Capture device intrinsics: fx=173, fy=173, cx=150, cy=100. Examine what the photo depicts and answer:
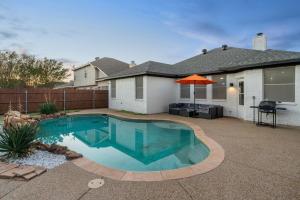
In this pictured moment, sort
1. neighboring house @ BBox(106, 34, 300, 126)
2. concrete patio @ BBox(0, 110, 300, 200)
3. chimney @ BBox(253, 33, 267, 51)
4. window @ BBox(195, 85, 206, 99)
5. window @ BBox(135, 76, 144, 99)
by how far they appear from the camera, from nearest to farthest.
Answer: concrete patio @ BBox(0, 110, 300, 200) < neighboring house @ BBox(106, 34, 300, 126) < chimney @ BBox(253, 33, 267, 51) < window @ BBox(195, 85, 206, 99) < window @ BBox(135, 76, 144, 99)

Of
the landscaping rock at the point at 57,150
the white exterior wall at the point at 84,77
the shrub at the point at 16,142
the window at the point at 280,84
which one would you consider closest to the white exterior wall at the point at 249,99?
the window at the point at 280,84

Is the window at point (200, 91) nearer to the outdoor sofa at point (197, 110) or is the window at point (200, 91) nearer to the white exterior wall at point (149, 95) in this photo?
the outdoor sofa at point (197, 110)

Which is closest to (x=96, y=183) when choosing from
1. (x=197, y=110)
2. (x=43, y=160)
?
(x=43, y=160)

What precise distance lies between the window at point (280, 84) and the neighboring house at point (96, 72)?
54.7ft

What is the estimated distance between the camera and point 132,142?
7.73 metres

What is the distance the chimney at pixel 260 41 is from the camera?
39.5 ft

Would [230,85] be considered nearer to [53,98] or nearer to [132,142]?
[132,142]

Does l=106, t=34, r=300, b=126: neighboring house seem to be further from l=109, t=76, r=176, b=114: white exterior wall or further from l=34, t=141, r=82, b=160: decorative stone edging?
l=34, t=141, r=82, b=160: decorative stone edging

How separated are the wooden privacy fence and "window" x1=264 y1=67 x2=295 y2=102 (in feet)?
49.0

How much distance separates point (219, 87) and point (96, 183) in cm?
1147

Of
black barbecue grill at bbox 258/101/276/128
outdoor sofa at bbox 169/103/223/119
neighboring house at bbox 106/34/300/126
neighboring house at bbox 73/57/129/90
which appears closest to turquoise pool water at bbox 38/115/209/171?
outdoor sofa at bbox 169/103/223/119

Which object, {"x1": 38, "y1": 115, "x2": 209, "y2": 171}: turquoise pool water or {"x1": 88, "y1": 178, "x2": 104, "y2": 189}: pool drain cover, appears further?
{"x1": 38, "y1": 115, "x2": 209, "y2": 171}: turquoise pool water

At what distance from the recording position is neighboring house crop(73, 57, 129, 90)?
2236cm

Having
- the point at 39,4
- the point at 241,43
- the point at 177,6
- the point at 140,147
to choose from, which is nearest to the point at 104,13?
the point at 39,4
